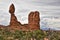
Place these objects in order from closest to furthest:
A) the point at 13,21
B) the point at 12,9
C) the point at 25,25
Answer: the point at 25,25, the point at 12,9, the point at 13,21

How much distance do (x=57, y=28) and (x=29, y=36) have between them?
97cm

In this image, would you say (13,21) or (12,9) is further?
(13,21)

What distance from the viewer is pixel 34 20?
1137cm

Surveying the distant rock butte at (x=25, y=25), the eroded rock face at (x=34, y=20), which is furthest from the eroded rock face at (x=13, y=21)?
the eroded rock face at (x=34, y=20)

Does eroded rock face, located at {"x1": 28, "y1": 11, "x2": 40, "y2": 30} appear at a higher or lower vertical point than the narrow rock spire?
lower

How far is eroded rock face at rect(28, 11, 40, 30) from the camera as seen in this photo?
34.8 ft

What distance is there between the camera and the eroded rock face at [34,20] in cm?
1061

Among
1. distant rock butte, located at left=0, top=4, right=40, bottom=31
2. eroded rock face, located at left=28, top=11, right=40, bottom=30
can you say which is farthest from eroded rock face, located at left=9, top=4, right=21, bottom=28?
eroded rock face, located at left=28, top=11, right=40, bottom=30

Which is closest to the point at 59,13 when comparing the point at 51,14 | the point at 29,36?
the point at 51,14

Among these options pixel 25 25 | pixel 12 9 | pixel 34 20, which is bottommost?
pixel 25 25

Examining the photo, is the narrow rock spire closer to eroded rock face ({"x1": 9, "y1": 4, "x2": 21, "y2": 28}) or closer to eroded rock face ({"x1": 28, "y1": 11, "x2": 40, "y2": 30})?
eroded rock face ({"x1": 9, "y1": 4, "x2": 21, "y2": 28})

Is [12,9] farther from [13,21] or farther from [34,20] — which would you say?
[34,20]

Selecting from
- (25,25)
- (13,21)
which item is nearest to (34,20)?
(13,21)

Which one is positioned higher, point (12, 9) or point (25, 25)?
point (12, 9)
